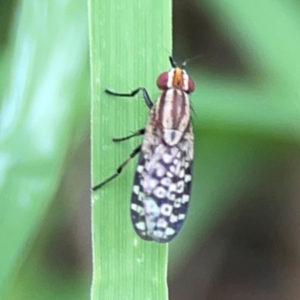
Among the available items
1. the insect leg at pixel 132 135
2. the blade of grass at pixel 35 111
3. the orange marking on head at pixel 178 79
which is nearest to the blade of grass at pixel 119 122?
the insect leg at pixel 132 135

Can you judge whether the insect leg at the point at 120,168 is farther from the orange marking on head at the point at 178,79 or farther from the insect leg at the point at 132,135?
the orange marking on head at the point at 178,79

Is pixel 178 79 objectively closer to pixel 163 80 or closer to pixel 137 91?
pixel 163 80

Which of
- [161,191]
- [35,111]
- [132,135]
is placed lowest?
[161,191]

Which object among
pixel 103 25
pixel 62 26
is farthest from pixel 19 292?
pixel 103 25

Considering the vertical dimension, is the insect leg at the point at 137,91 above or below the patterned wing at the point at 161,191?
above

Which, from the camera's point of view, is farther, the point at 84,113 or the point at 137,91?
the point at 84,113

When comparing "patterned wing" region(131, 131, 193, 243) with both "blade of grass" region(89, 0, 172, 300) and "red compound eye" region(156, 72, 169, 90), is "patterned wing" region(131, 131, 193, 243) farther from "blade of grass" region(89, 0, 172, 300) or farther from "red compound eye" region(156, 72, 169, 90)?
"red compound eye" region(156, 72, 169, 90)

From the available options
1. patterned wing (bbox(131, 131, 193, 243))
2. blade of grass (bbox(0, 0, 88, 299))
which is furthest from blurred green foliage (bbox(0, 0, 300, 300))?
patterned wing (bbox(131, 131, 193, 243))

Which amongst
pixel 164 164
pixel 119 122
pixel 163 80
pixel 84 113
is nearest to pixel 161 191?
pixel 164 164

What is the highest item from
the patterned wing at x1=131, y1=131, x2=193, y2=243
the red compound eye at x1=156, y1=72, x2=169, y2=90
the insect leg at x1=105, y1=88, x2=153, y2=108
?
the red compound eye at x1=156, y1=72, x2=169, y2=90
